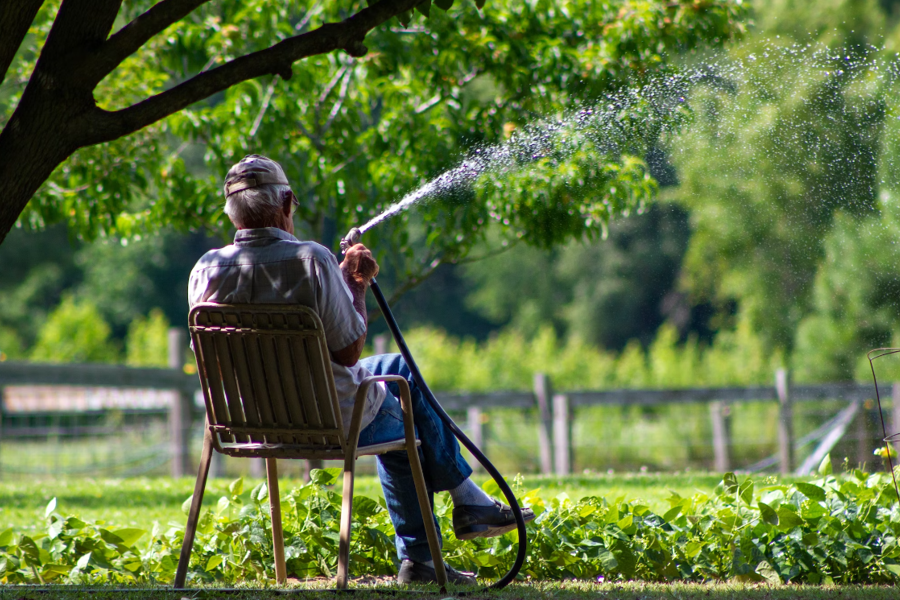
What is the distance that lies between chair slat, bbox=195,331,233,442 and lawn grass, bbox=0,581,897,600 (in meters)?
0.45

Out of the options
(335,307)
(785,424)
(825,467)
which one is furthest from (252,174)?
(785,424)

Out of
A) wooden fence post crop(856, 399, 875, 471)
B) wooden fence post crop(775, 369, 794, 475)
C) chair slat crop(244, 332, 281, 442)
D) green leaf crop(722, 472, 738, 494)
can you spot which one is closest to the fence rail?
wooden fence post crop(775, 369, 794, 475)

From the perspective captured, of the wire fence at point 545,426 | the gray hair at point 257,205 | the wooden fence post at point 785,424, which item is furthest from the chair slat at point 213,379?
the wooden fence post at point 785,424

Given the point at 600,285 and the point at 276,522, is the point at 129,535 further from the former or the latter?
the point at 600,285

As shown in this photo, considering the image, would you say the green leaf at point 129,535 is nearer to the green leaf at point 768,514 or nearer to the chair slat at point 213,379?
the chair slat at point 213,379

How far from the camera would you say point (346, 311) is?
102 inches

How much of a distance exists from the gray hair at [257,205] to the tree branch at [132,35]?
0.53 meters

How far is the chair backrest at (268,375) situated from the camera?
2.52 m

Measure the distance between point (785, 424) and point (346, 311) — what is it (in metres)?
7.54

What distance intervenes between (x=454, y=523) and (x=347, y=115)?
345 cm

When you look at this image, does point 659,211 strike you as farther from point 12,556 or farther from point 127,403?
point 12,556

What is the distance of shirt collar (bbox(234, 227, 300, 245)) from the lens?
2701mm

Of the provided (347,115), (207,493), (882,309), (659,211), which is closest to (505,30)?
(347,115)

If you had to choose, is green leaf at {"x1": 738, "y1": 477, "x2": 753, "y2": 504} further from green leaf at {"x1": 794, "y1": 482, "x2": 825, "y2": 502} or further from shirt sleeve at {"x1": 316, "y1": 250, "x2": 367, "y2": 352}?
shirt sleeve at {"x1": 316, "y1": 250, "x2": 367, "y2": 352}
